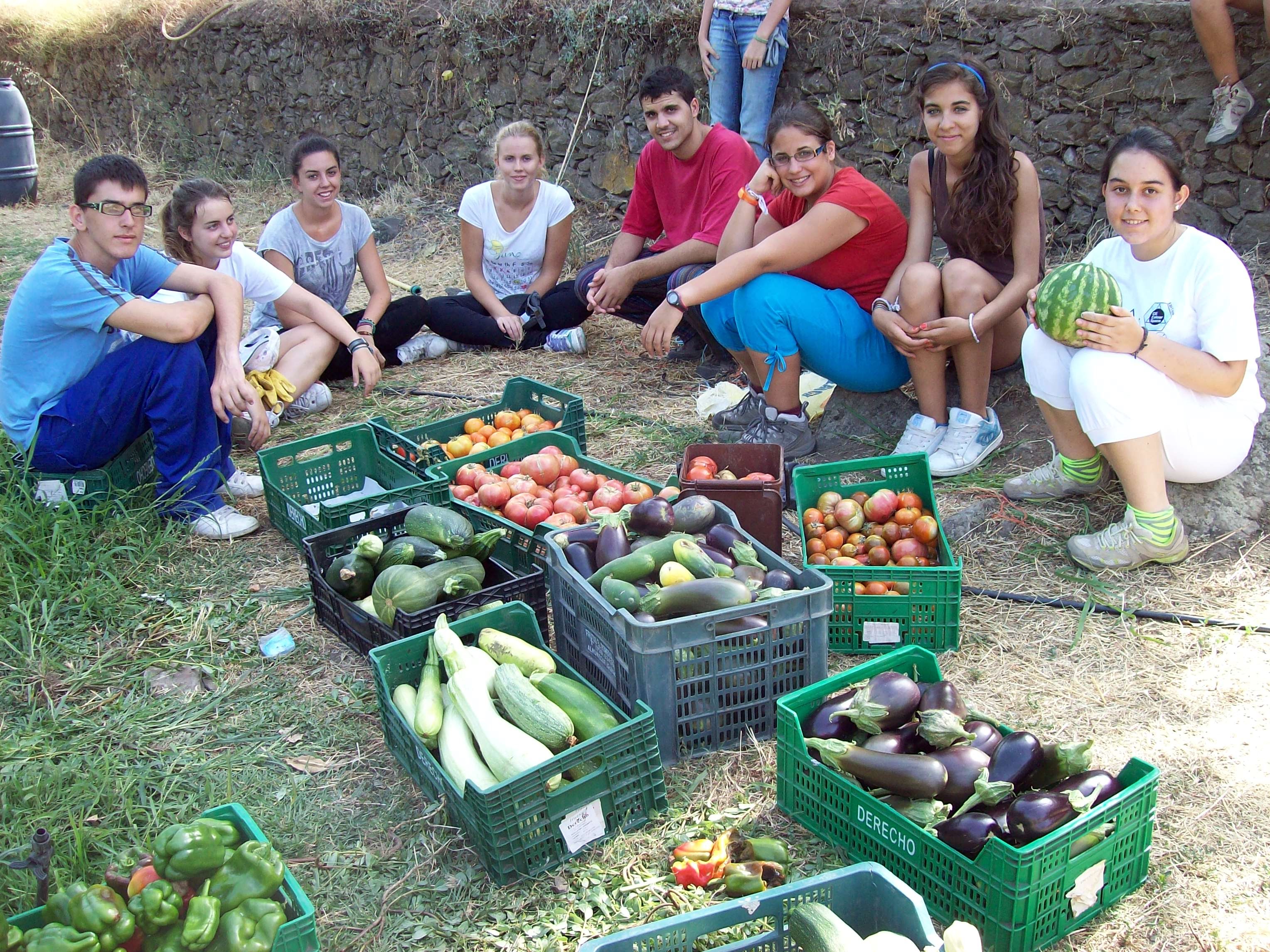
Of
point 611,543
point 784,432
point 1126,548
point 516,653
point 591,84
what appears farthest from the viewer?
point 591,84

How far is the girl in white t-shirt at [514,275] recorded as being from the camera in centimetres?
640

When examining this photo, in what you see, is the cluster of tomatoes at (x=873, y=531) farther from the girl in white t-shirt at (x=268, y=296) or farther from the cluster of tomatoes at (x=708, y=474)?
the girl in white t-shirt at (x=268, y=296)

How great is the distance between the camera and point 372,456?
4531 millimetres

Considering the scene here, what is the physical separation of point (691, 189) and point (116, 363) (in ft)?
10.4

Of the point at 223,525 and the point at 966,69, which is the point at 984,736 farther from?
the point at 223,525

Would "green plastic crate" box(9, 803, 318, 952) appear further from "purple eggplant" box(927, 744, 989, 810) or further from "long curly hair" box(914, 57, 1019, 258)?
"long curly hair" box(914, 57, 1019, 258)

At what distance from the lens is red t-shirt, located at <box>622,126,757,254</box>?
5590mm

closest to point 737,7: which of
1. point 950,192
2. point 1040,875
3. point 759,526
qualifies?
point 950,192

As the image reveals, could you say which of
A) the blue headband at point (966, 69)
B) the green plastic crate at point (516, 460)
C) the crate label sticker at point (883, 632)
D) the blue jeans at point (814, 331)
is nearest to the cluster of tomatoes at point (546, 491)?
the green plastic crate at point (516, 460)

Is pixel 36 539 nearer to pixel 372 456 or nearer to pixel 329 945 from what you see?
pixel 372 456

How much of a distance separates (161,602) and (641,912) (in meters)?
2.32

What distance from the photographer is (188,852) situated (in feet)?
6.66

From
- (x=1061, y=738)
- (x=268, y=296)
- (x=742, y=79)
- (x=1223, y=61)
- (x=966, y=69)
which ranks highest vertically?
(x=742, y=79)

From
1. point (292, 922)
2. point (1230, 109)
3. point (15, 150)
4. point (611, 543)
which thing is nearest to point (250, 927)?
point (292, 922)
